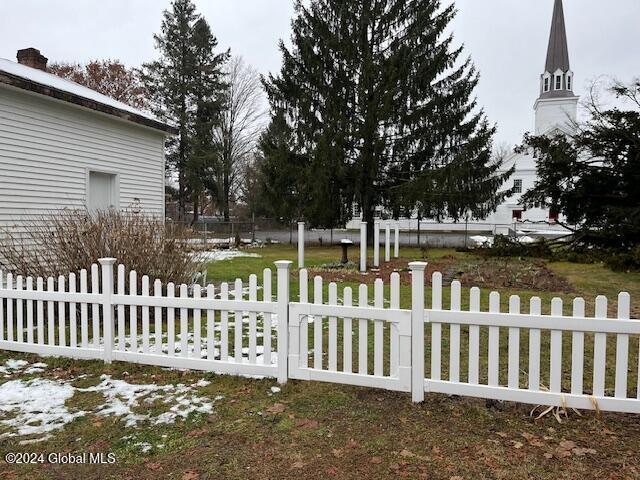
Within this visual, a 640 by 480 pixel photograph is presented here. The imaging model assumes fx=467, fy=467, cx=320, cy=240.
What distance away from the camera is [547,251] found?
15102 mm

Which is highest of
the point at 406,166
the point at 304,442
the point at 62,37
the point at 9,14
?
the point at 62,37

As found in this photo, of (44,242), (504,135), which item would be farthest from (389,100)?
(504,135)

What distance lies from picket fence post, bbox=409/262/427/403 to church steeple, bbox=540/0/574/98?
1883 inches

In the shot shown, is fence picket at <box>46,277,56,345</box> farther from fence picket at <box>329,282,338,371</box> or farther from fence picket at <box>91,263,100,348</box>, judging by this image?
fence picket at <box>329,282,338,371</box>

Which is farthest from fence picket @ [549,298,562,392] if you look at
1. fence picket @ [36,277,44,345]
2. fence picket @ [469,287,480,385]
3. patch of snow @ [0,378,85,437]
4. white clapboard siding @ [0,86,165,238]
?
white clapboard siding @ [0,86,165,238]

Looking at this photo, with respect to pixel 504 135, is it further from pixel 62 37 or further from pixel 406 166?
pixel 62 37

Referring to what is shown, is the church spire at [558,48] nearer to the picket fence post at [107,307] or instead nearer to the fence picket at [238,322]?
the fence picket at [238,322]

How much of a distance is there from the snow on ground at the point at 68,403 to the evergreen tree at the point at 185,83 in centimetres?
2759

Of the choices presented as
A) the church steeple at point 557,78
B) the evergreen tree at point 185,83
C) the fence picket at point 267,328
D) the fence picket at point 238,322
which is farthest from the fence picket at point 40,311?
the church steeple at point 557,78

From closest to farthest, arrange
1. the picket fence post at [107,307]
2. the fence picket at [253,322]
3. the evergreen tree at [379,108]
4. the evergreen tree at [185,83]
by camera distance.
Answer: the fence picket at [253,322]
the picket fence post at [107,307]
the evergreen tree at [379,108]
the evergreen tree at [185,83]

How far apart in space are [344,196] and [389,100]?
4.59 meters

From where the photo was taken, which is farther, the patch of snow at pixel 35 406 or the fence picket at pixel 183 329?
the fence picket at pixel 183 329

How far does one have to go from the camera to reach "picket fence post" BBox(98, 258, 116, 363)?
14.3ft

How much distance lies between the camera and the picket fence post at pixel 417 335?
11.4 feet
